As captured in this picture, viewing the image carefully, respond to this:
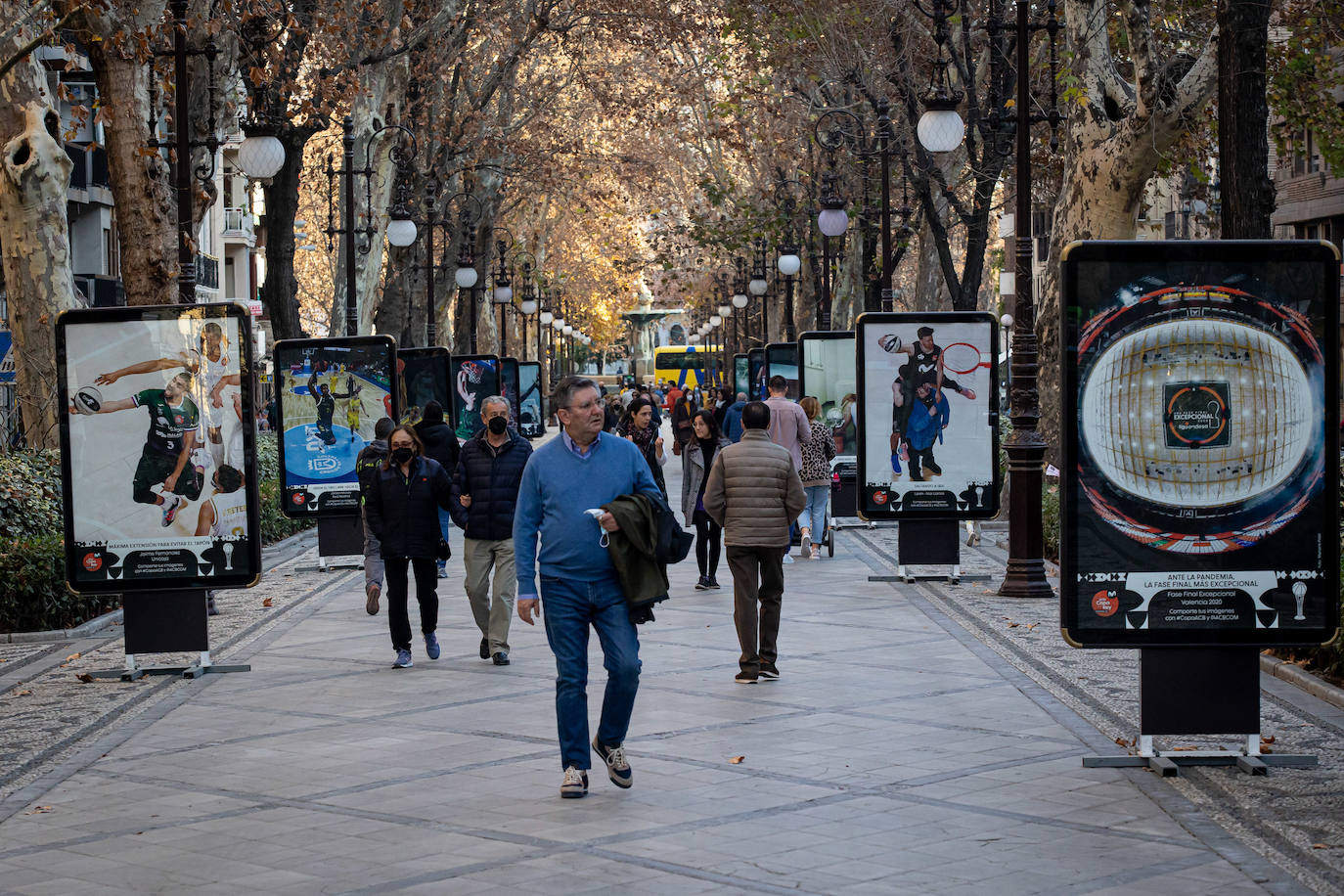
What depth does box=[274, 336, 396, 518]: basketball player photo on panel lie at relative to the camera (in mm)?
20172

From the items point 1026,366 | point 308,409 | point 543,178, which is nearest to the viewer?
point 1026,366

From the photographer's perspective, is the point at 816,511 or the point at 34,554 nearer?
the point at 34,554

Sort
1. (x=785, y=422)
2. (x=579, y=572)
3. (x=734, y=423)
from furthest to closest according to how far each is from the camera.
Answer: (x=734, y=423) → (x=785, y=422) → (x=579, y=572)

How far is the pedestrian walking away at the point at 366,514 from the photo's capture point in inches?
541

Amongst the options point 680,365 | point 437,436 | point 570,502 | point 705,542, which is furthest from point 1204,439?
point 680,365

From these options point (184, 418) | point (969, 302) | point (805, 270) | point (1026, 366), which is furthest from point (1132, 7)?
point (805, 270)

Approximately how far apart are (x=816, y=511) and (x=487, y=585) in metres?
7.79

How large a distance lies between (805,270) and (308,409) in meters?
34.0

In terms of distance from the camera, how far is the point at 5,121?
68.4 ft

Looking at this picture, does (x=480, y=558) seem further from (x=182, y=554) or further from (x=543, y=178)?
(x=543, y=178)

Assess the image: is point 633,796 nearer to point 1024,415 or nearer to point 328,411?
point 1024,415

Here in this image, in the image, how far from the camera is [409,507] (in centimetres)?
1298

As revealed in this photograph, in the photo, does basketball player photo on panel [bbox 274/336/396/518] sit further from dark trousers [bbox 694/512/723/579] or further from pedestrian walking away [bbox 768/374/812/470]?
pedestrian walking away [bbox 768/374/812/470]

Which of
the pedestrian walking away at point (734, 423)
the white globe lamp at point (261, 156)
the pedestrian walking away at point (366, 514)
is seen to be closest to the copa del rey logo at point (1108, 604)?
the pedestrian walking away at point (366, 514)
